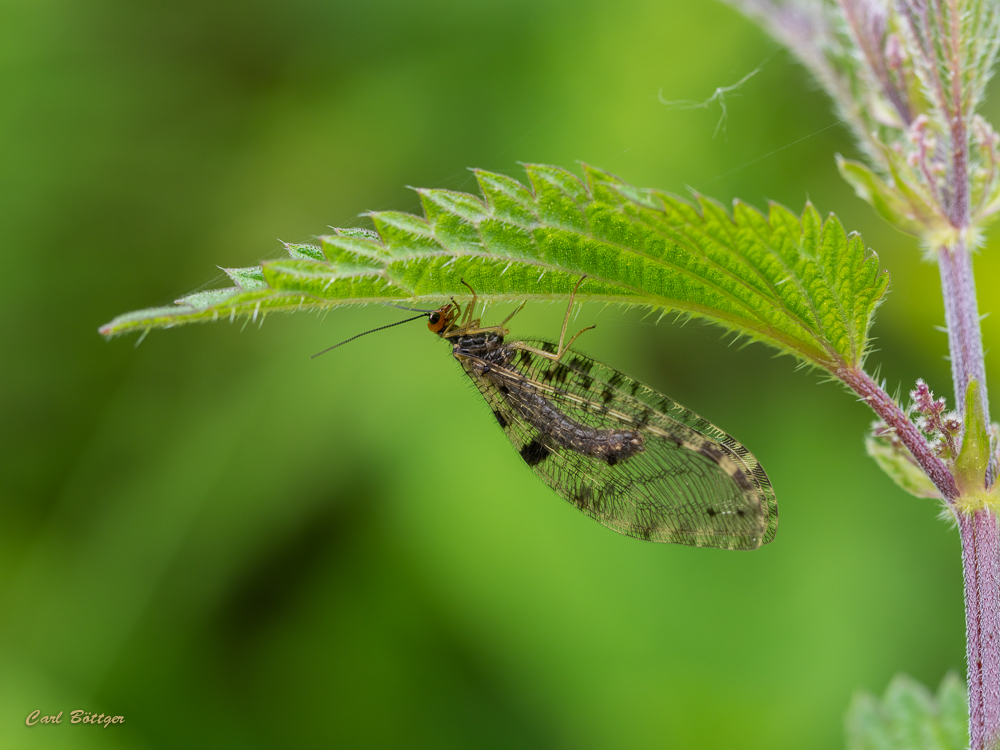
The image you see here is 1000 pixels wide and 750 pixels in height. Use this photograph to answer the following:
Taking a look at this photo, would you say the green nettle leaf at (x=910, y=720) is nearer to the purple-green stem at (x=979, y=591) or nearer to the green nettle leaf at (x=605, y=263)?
the purple-green stem at (x=979, y=591)

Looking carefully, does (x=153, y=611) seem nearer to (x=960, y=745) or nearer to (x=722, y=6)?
(x=960, y=745)

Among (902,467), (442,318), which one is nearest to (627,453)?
(442,318)

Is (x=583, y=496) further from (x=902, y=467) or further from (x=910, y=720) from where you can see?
(x=902, y=467)

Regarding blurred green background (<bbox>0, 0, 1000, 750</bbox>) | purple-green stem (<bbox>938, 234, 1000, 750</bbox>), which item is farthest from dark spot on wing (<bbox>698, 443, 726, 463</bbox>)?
blurred green background (<bbox>0, 0, 1000, 750</bbox>)

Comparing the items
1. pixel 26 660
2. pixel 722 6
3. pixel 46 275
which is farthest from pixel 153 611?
pixel 722 6

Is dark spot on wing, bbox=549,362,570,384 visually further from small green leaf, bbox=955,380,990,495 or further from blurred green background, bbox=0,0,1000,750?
small green leaf, bbox=955,380,990,495

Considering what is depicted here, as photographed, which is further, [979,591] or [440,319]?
[440,319]
